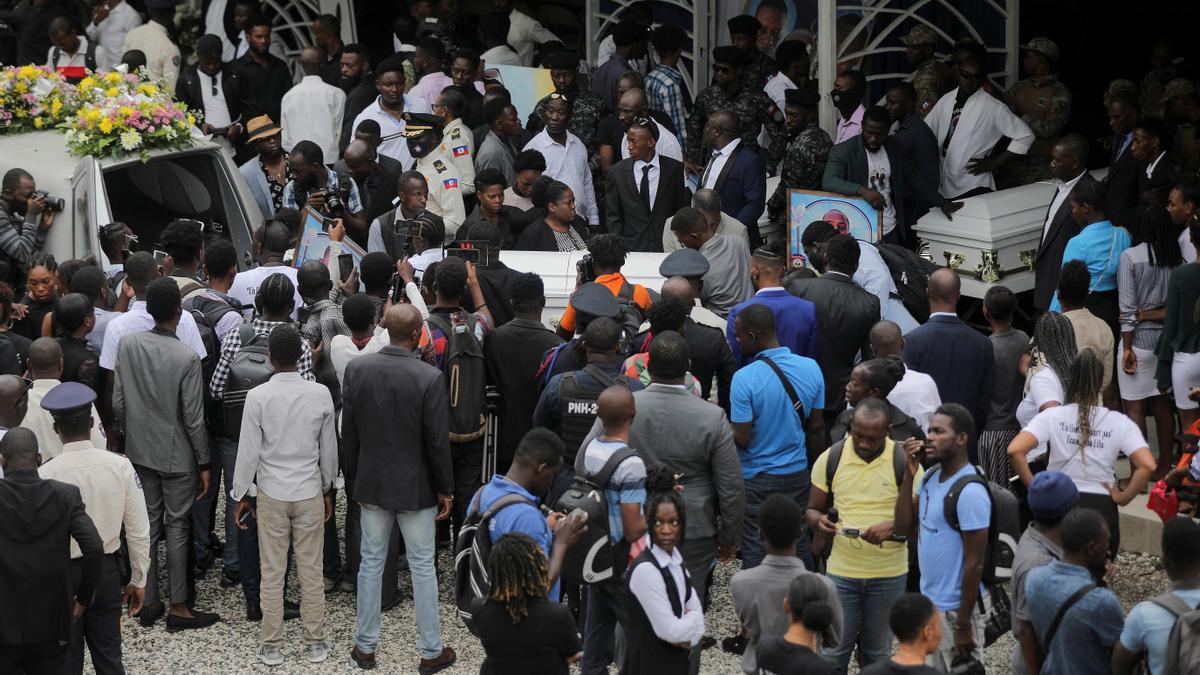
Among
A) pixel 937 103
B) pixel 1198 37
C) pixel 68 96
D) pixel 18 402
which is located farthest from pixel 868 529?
pixel 1198 37

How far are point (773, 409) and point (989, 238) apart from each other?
392 centimetres

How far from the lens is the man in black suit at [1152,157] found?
9.55m

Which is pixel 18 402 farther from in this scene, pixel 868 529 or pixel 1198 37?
pixel 1198 37

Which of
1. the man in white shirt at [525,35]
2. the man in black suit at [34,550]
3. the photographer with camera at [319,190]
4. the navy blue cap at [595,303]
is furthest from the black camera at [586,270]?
the man in white shirt at [525,35]

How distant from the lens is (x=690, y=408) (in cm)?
641

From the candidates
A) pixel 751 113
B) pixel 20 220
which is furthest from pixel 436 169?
pixel 20 220

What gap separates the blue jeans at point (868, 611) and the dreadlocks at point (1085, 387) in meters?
1.08

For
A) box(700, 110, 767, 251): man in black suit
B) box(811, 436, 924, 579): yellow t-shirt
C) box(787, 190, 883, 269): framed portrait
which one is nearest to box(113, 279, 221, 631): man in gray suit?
box(811, 436, 924, 579): yellow t-shirt

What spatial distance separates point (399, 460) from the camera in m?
6.93

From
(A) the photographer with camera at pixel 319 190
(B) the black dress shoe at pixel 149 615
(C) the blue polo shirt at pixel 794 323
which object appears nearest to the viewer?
(B) the black dress shoe at pixel 149 615

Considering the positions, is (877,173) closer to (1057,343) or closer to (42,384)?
(1057,343)

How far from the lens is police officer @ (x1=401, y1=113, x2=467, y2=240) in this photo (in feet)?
33.4

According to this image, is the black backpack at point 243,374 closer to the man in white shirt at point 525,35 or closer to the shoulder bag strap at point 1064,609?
the shoulder bag strap at point 1064,609

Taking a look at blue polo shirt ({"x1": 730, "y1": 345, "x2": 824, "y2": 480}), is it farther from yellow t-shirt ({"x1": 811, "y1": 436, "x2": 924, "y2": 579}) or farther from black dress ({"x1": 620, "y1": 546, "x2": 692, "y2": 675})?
black dress ({"x1": 620, "y1": 546, "x2": 692, "y2": 675})
